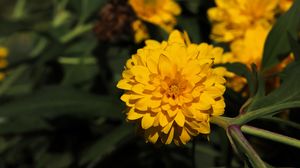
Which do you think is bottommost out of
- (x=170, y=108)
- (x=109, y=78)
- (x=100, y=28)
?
(x=170, y=108)

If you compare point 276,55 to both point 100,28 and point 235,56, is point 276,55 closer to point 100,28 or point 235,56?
point 235,56

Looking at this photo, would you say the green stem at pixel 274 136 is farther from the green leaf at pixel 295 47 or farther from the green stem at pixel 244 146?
the green leaf at pixel 295 47

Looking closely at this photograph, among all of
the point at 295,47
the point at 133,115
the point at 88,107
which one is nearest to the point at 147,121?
the point at 133,115

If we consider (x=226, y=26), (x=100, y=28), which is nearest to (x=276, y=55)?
(x=226, y=26)

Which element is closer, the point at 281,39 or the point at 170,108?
the point at 170,108

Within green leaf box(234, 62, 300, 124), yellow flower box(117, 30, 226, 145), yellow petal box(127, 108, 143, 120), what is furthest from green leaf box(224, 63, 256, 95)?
yellow petal box(127, 108, 143, 120)

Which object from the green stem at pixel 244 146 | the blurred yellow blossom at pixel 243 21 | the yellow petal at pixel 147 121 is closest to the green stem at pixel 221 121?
the green stem at pixel 244 146

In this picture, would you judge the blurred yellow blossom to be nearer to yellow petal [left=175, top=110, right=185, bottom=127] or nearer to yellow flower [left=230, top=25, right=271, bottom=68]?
yellow flower [left=230, top=25, right=271, bottom=68]
